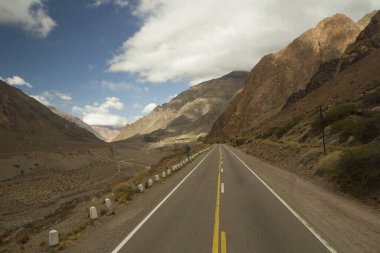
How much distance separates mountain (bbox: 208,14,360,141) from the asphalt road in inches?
4310

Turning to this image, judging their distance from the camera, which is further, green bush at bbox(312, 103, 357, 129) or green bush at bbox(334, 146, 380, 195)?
green bush at bbox(312, 103, 357, 129)

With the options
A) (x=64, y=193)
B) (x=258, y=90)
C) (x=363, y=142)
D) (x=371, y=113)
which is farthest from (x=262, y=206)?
(x=258, y=90)

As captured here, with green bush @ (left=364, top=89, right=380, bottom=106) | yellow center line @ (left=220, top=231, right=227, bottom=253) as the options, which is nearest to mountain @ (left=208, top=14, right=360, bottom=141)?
green bush @ (left=364, top=89, right=380, bottom=106)

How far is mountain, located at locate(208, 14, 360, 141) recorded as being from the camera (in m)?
125

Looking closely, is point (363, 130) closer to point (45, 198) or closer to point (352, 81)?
point (45, 198)

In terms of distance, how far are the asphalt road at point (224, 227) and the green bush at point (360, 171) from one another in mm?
3189

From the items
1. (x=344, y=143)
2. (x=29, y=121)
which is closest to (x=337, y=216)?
(x=344, y=143)

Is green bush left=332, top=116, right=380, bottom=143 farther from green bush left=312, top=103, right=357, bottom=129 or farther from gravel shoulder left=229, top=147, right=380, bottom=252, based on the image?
gravel shoulder left=229, top=147, right=380, bottom=252

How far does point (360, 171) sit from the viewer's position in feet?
49.4

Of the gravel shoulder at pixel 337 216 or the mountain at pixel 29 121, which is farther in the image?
the mountain at pixel 29 121

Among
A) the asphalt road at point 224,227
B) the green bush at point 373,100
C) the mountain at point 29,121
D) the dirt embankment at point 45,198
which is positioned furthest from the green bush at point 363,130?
the mountain at point 29,121

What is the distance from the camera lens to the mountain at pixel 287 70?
12531 cm

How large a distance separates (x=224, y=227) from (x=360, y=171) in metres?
7.60

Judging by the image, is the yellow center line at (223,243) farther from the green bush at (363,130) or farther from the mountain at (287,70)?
the mountain at (287,70)
